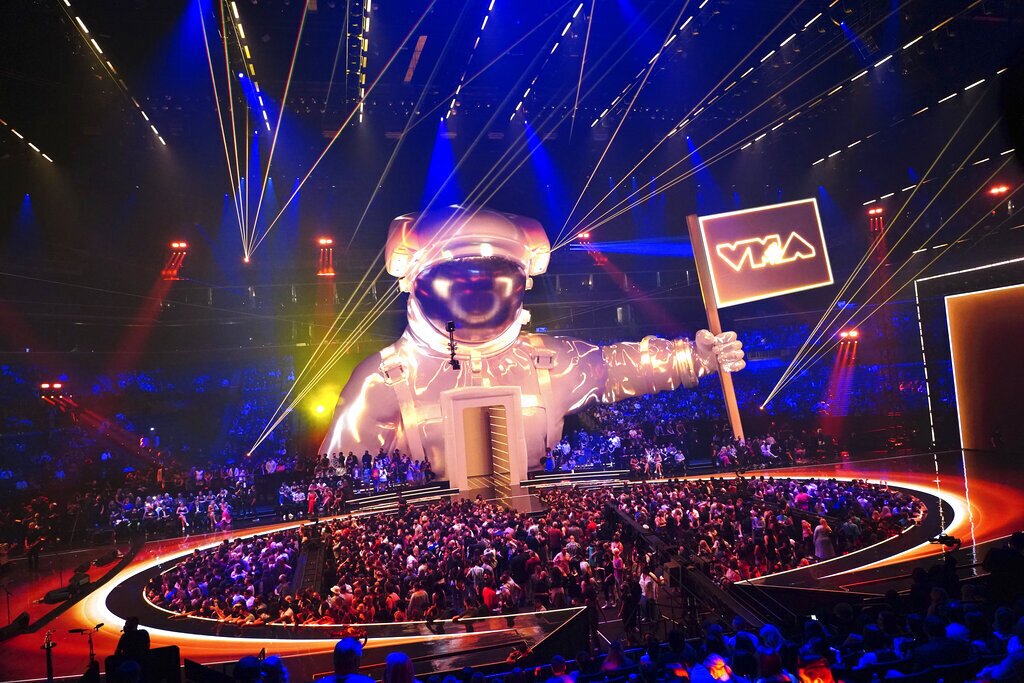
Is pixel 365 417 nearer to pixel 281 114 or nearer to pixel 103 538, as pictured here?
pixel 103 538

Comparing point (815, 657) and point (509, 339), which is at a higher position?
point (509, 339)

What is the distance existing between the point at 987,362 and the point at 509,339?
36.3 feet

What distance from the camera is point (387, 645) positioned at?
6.72 m

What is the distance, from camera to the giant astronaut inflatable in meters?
12.2

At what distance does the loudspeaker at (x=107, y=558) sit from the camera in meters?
10.7

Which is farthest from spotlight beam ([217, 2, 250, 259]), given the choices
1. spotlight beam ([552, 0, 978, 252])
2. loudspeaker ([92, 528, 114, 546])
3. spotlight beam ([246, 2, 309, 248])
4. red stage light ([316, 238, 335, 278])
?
spotlight beam ([552, 0, 978, 252])

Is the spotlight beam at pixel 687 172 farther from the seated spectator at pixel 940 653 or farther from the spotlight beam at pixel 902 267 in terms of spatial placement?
the seated spectator at pixel 940 653

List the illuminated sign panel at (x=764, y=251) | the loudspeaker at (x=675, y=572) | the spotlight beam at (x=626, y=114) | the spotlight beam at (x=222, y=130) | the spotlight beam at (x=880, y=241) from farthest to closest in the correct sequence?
the spotlight beam at (x=880, y=241) → the illuminated sign panel at (x=764, y=251) → the spotlight beam at (x=626, y=114) → the spotlight beam at (x=222, y=130) → the loudspeaker at (x=675, y=572)

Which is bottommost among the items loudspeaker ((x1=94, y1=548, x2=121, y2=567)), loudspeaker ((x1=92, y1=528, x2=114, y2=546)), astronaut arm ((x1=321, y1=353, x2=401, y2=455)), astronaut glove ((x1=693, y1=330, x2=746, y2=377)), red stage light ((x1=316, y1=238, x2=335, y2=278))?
loudspeaker ((x1=94, y1=548, x2=121, y2=567))

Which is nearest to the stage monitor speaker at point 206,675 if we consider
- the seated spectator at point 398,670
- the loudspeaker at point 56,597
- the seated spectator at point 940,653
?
the seated spectator at point 398,670

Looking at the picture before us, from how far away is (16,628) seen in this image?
8.01 meters

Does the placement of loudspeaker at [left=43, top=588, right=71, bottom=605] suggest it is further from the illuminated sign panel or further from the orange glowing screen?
the orange glowing screen

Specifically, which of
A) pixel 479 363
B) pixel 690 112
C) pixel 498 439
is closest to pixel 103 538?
pixel 479 363

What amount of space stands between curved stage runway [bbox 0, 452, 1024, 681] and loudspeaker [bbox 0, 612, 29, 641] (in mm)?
92
